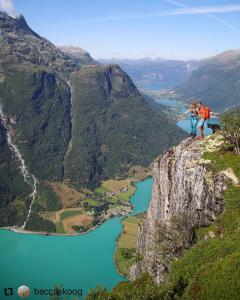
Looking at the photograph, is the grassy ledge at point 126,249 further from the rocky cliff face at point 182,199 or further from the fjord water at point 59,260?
the rocky cliff face at point 182,199

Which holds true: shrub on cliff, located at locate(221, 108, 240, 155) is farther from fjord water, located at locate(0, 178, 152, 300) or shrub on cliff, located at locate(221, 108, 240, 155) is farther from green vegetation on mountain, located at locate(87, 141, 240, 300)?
fjord water, located at locate(0, 178, 152, 300)

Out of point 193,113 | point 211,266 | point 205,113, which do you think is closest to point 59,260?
point 193,113

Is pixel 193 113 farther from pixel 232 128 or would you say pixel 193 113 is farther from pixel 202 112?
pixel 232 128

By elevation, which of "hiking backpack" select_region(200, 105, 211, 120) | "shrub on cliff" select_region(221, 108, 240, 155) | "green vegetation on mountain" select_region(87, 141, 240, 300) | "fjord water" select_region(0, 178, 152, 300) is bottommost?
"fjord water" select_region(0, 178, 152, 300)

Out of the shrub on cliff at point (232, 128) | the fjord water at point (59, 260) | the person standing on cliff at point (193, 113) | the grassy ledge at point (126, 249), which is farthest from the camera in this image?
the grassy ledge at point (126, 249)

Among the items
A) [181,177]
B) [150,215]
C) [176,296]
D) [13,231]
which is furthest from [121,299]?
[13,231]

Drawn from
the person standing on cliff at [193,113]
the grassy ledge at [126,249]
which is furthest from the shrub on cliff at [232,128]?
the grassy ledge at [126,249]

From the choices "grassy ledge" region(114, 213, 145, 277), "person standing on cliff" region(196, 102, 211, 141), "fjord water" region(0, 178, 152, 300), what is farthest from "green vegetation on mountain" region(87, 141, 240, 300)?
"fjord water" region(0, 178, 152, 300)

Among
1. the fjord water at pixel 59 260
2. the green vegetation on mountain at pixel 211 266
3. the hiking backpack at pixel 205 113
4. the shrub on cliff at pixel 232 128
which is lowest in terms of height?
the fjord water at pixel 59 260
